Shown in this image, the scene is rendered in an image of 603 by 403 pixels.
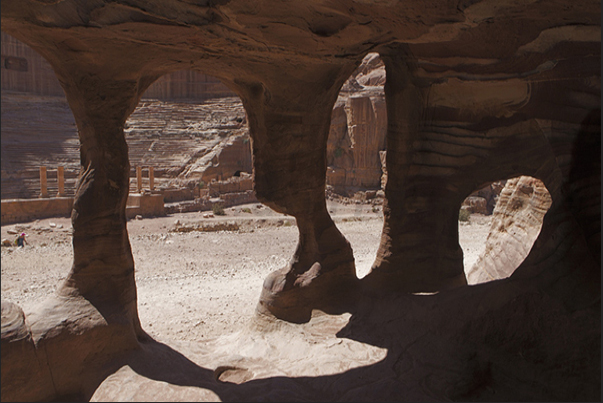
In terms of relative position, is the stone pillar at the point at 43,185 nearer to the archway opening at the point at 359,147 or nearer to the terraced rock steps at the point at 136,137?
the terraced rock steps at the point at 136,137

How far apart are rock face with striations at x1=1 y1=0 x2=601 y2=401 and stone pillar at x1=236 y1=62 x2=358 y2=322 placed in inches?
1.0

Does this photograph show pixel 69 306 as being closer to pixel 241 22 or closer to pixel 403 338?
pixel 241 22

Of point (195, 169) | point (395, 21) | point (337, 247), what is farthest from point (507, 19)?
point (195, 169)

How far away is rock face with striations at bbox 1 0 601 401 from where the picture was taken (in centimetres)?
479

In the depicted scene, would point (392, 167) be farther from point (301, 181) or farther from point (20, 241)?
point (20, 241)

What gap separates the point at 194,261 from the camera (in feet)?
44.6

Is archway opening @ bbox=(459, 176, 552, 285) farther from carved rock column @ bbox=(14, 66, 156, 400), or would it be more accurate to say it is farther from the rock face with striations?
carved rock column @ bbox=(14, 66, 156, 400)

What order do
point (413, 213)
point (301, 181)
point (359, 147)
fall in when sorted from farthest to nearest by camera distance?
1. point (359, 147)
2. point (413, 213)
3. point (301, 181)

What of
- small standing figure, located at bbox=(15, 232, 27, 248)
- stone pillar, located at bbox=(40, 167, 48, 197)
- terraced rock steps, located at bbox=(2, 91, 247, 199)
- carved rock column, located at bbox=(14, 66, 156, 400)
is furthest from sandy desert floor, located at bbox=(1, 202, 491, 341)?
terraced rock steps, located at bbox=(2, 91, 247, 199)

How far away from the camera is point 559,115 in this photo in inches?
236

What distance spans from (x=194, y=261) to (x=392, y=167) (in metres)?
7.87

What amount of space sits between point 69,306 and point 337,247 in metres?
3.73

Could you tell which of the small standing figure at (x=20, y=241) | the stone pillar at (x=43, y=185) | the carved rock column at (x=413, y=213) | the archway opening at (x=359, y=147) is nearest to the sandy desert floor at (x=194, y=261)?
the small standing figure at (x=20, y=241)

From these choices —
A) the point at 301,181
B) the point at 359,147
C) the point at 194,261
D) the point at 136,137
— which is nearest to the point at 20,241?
the point at 194,261
